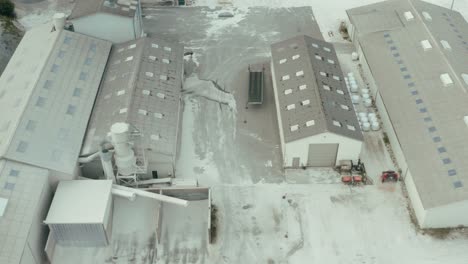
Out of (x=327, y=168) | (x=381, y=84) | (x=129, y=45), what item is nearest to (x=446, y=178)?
(x=327, y=168)

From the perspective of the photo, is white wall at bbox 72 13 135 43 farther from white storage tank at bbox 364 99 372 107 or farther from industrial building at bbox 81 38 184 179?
white storage tank at bbox 364 99 372 107

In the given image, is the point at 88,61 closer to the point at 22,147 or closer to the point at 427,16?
the point at 22,147

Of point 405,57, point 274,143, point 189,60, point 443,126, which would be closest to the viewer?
point 443,126

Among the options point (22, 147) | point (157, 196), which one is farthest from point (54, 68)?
point (157, 196)

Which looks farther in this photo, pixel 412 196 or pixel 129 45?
pixel 129 45

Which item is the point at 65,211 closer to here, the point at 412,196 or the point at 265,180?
the point at 265,180

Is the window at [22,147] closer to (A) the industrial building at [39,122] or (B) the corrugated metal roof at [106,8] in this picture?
(A) the industrial building at [39,122]

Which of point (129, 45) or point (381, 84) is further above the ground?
point (129, 45)
